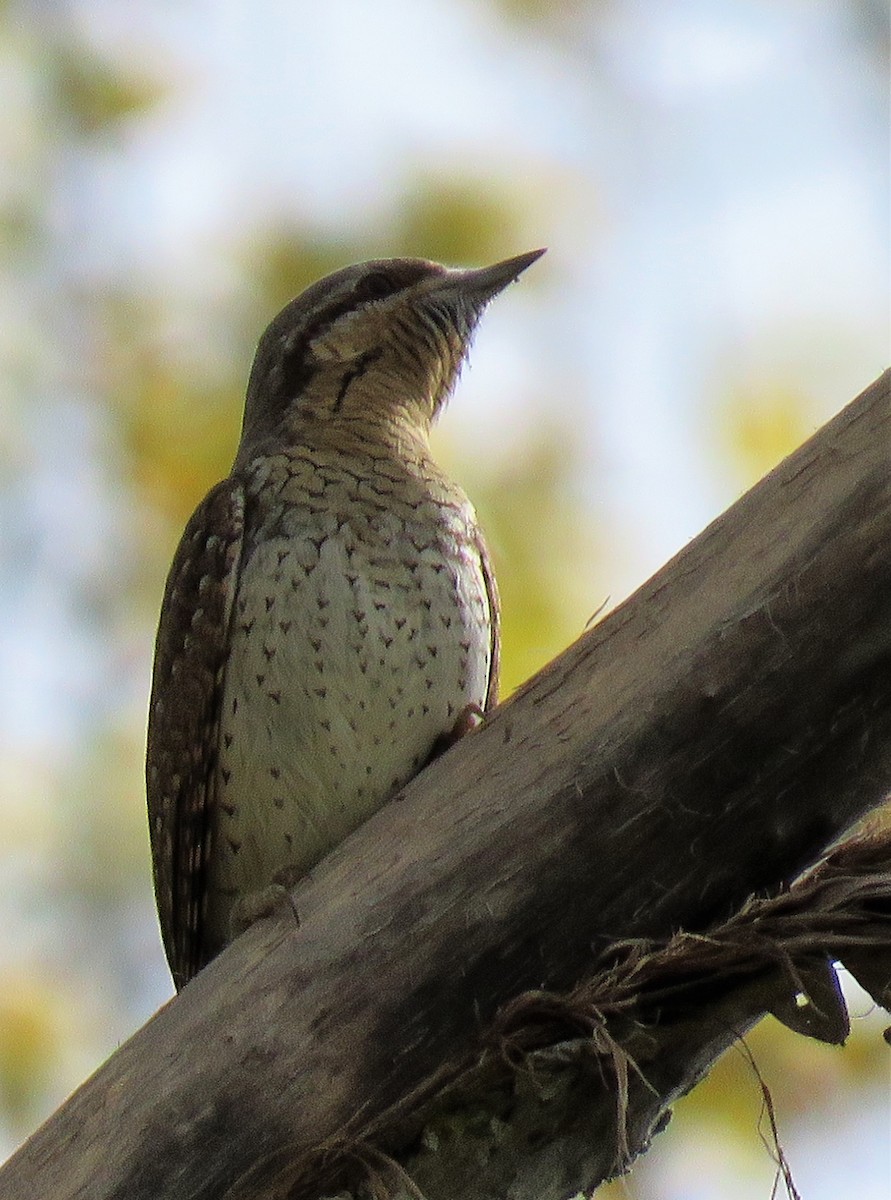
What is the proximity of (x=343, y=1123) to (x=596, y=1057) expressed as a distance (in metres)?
0.34

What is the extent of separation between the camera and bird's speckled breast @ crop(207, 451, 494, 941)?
262 centimetres

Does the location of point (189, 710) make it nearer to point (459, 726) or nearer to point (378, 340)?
point (459, 726)

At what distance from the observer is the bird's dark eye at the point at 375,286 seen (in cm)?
330

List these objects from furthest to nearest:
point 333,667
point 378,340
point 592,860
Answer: point 378,340
point 333,667
point 592,860

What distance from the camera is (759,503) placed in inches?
79.4

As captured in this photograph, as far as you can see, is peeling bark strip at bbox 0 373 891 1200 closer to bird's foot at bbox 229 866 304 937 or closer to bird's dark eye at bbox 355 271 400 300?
bird's foot at bbox 229 866 304 937

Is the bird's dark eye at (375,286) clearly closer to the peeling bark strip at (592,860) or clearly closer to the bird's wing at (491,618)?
the bird's wing at (491,618)

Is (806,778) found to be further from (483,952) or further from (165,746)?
(165,746)

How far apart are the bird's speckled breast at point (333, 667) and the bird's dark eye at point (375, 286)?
0.67 m

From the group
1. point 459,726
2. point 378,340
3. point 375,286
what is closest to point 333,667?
point 459,726

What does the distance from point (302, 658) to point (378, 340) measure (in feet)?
2.98

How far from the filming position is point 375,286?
3316mm

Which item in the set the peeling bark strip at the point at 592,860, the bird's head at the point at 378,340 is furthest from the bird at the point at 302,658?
the peeling bark strip at the point at 592,860

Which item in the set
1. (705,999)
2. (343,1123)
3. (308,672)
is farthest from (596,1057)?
(308,672)
